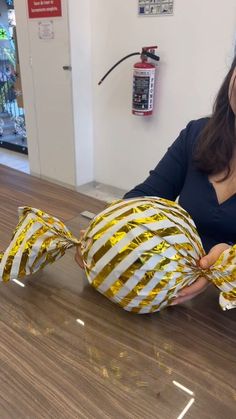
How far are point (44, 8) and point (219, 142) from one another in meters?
2.02

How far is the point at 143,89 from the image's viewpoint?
7.11ft

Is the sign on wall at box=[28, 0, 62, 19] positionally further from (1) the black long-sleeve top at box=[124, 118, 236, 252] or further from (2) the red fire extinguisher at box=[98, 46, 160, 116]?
(1) the black long-sleeve top at box=[124, 118, 236, 252]

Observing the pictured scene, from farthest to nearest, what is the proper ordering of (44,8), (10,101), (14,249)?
(10,101) → (44,8) → (14,249)

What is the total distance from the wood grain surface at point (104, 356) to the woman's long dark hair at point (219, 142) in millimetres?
351

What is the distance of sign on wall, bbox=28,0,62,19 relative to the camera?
2.35m

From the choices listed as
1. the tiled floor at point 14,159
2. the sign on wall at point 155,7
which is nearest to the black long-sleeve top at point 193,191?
the sign on wall at point 155,7

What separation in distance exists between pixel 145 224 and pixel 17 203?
734 mm

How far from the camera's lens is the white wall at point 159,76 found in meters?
1.94

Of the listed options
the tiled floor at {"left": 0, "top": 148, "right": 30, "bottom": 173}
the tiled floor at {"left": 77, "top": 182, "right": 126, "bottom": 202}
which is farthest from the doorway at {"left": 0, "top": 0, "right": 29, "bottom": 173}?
the tiled floor at {"left": 77, "top": 182, "right": 126, "bottom": 202}

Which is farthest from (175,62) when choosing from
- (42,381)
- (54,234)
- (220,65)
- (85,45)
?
(42,381)

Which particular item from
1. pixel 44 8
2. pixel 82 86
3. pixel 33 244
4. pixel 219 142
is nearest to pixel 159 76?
pixel 82 86

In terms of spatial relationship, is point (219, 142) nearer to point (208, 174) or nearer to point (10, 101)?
point (208, 174)

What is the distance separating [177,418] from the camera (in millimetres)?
458

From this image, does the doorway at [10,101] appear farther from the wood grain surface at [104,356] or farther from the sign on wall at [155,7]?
the wood grain surface at [104,356]
